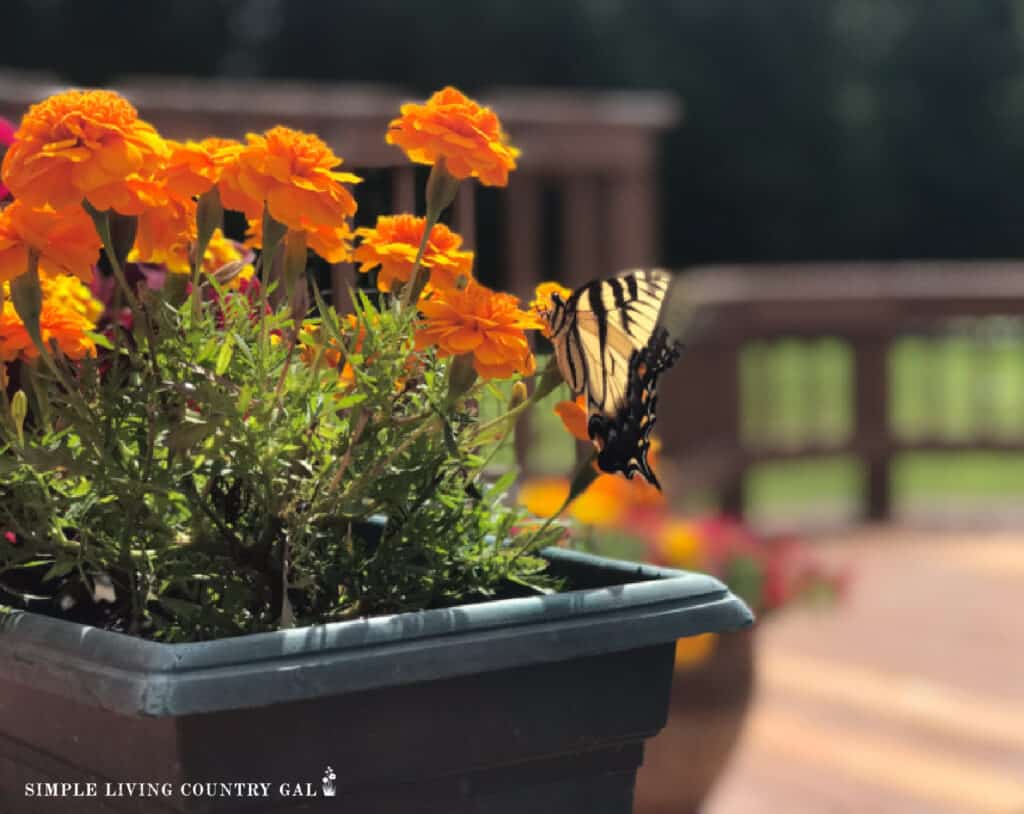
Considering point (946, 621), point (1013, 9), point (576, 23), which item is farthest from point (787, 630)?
point (1013, 9)

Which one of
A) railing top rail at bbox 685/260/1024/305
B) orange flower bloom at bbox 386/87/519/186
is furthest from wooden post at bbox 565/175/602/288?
orange flower bloom at bbox 386/87/519/186

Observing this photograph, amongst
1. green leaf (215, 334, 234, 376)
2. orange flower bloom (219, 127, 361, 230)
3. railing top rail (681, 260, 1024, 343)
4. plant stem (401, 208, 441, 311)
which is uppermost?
orange flower bloom (219, 127, 361, 230)

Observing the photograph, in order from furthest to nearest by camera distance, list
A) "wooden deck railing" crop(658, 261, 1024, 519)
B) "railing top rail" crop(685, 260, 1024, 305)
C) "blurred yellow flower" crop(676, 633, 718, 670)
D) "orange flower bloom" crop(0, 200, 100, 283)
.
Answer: "railing top rail" crop(685, 260, 1024, 305), "wooden deck railing" crop(658, 261, 1024, 519), "blurred yellow flower" crop(676, 633, 718, 670), "orange flower bloom" crop(0, 200, 100, 283)

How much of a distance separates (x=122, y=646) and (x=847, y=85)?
19.3 m

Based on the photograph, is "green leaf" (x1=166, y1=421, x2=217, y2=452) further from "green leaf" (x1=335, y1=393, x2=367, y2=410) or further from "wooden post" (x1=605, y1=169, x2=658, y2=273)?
"wooden post" (x1=605, y1=169, x2=658, y2=273)

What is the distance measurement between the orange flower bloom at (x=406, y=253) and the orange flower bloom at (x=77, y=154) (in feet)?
0.54

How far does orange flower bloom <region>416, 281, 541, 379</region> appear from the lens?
3.11 ft

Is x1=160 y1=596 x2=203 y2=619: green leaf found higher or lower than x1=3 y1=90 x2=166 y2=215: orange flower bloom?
lower

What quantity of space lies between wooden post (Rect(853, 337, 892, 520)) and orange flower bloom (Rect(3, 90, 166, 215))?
5.60 metres

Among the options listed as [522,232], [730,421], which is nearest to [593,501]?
[522,232]

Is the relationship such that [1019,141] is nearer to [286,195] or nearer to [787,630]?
[787,630]

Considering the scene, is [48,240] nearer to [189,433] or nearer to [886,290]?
[189,433]

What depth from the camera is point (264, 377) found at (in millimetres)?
978

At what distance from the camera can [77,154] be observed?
92 centimetres
